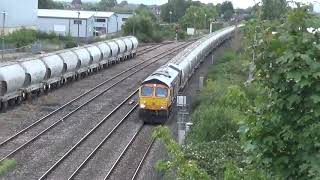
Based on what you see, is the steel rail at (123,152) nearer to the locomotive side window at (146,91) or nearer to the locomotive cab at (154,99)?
the locomotive cab at (154,99)

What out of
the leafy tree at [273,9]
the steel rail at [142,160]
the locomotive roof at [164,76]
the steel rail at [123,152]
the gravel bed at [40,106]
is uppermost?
the leafy tree at [273,9]

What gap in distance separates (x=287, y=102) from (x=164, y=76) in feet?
80.2

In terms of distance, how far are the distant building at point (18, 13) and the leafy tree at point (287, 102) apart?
7319 cm

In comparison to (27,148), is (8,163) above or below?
above

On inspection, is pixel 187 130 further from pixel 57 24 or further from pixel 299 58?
pixel 57 24

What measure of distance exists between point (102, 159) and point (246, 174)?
14.9 metres

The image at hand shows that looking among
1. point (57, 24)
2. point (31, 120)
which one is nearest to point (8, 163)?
point (31, 120)

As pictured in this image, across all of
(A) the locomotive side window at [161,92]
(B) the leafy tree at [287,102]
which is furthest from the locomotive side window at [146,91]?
(B) the leafy tree at [287,102]

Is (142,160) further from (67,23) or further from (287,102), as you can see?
(67,23)

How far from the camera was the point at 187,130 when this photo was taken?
23641mm

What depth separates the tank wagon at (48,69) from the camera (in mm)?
30453

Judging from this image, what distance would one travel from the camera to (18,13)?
83.1 metres

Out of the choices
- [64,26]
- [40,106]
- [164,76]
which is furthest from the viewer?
[64,26]

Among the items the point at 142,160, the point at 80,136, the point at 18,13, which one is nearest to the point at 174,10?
the point at 18,13
